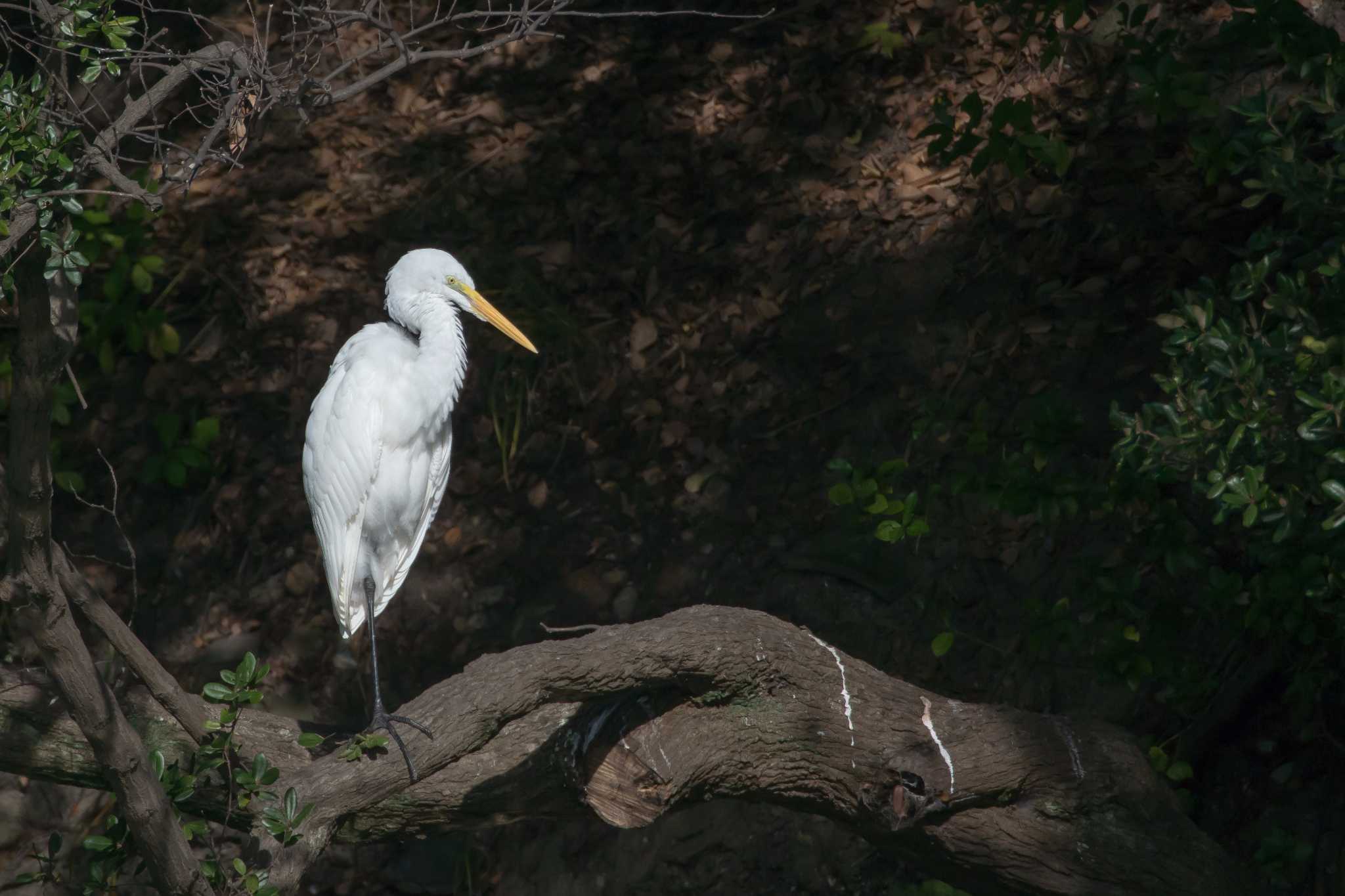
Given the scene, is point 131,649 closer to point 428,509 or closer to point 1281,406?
point 428,509

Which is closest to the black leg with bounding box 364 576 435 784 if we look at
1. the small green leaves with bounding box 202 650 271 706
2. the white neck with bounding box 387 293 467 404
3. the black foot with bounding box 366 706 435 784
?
the black foot with bounding box 366 706 435 784

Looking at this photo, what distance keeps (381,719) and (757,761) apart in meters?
0.97

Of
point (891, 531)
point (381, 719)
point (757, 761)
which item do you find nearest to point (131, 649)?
point (381, 719)

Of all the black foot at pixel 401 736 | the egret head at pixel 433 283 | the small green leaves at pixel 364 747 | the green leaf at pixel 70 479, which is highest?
the egret head at pixel 433 283

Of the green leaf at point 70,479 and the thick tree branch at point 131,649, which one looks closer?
the thick tree branch at point 131,649

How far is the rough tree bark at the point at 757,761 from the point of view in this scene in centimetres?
251

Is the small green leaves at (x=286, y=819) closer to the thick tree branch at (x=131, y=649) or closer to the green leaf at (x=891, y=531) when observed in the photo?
the thick tree branch at (x=131, y=649)

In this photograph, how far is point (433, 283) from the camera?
3.61 metres

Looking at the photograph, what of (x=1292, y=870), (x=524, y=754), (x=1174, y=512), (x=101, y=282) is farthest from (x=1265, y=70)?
(x=101, y=282)

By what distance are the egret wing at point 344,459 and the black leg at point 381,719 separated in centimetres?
10

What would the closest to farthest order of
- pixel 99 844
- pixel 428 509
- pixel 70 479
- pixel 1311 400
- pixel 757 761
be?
1. pixel 1311 400
2. pixel 99 844
3. pixel 757 761
4. pixel 428 509
5. pixel 70 479

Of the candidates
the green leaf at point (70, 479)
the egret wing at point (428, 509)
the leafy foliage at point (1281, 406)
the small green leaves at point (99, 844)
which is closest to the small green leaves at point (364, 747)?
the small green leaves at point (99, 844)

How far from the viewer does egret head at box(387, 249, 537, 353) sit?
3.60 metres

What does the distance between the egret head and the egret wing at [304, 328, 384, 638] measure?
0.52 ft
